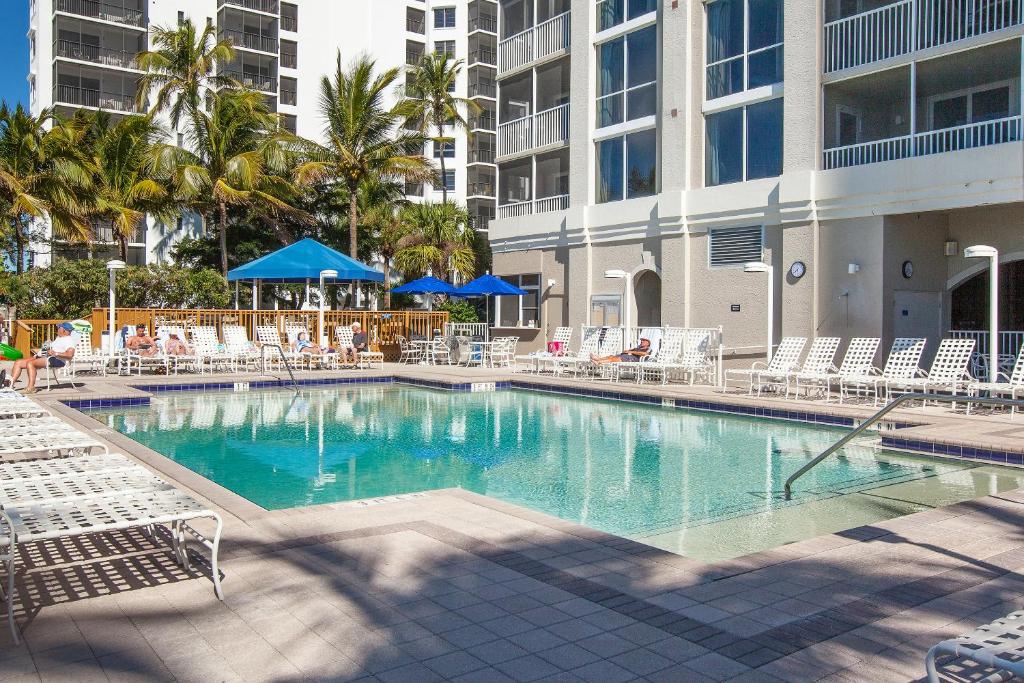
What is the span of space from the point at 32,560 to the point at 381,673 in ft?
8.19

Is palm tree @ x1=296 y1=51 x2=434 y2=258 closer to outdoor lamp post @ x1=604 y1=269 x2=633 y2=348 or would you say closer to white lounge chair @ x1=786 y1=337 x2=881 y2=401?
outdoor lamp post @ x1=604 y1=269 x2=633 y2=348

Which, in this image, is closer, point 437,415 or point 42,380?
point 437,415

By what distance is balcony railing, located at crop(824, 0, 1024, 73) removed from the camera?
13.8m

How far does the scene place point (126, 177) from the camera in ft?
91.4

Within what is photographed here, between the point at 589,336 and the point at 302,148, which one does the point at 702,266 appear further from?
the point at 302,148

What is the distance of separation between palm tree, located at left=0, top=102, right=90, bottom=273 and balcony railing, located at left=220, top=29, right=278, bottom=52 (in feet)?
49.1

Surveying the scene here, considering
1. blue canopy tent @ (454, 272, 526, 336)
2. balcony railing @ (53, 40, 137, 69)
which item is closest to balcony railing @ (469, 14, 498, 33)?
balcony railing @ (53, 40, 137, 69)

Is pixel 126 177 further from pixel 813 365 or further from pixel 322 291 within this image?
pixel 813 365

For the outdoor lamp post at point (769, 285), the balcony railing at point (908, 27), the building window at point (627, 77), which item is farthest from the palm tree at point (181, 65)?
the balcony railing at point (908, 27)

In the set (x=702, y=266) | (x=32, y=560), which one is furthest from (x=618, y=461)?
(x=702, y=266)

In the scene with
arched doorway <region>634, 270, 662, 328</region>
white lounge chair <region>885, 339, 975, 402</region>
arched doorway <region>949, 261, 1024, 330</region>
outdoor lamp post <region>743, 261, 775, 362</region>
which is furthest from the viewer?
arched doorway <region>634, 270, 662, 328</region>

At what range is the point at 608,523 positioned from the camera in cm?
649

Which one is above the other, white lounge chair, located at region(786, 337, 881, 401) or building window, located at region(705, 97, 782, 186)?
building window, located at region(705, 97, 782, 186)

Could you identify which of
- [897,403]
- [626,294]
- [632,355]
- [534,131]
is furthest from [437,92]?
[897,403]
